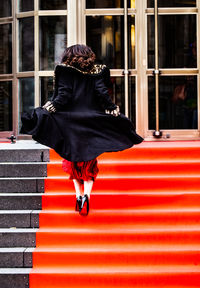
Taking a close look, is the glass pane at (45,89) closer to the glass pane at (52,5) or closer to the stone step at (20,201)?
the glass pane at (52,5)

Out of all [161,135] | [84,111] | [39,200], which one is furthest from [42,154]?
[161,135]

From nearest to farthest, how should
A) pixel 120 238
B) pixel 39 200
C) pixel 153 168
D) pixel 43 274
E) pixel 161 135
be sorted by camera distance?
pixel 43 274 < pixel 120 238 < pixel 39 200 < pixel 153 168 < pixel 161 135

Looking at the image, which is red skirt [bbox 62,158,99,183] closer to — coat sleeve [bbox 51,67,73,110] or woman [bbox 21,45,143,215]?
woman [bbox 21,45,143,215]

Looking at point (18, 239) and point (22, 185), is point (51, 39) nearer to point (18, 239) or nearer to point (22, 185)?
point (22, 185)

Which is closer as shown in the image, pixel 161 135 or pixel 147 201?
pixel 147 201

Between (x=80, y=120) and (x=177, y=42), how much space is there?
11.7 ft

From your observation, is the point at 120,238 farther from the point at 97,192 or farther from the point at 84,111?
the point at 84,111

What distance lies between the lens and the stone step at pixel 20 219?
4.24 meters

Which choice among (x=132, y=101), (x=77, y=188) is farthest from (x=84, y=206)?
(x=132, y=101)

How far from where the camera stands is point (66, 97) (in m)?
4.13

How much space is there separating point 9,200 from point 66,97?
1.41 m

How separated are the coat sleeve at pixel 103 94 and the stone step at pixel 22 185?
1.25m

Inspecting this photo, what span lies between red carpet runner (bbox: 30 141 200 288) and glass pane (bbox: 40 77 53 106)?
1.90 metres

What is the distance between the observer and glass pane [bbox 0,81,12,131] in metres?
7.00
